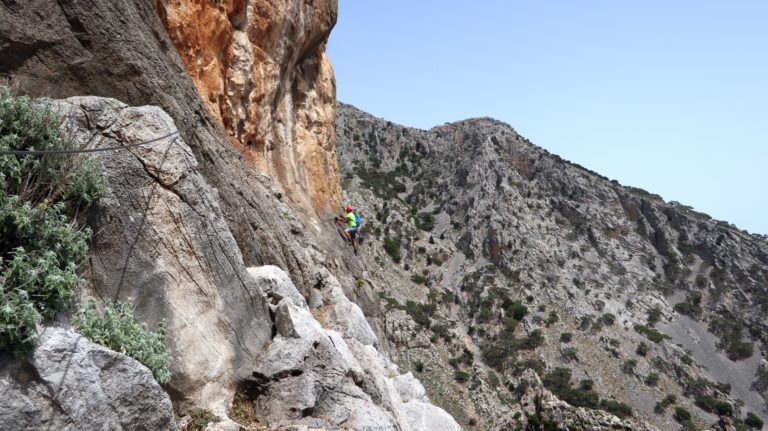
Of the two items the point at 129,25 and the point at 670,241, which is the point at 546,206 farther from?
the point at 129,25

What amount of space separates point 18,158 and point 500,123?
3960 inches

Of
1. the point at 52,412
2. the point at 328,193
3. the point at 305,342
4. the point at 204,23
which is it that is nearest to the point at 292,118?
the point at 328,193

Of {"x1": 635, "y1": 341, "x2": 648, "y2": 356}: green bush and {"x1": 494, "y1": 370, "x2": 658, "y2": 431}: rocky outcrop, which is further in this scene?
{"x1": 635, "y1": 341, "x2": 648, "y2": 356}: green bush

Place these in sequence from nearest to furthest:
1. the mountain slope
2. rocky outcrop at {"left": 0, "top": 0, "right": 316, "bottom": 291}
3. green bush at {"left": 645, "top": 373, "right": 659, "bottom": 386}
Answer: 1. rocky outcrop at {"left": 0, "top": 0, "right": 316, "bottom": 291}
2. the mountain slope
3. green bush at {"left": 645, "top": 373, "right": 659, "bottom": 386}

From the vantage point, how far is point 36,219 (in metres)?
5.48

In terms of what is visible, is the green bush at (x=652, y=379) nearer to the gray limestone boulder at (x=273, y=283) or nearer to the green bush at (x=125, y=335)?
the gray limestone boulder at (x=273, y=283)

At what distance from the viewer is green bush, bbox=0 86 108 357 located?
4.66m

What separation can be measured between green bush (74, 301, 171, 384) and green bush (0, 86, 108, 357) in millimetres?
366

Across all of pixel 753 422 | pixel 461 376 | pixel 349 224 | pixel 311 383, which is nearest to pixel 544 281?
pixel 461 376

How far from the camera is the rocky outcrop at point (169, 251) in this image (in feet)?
21.6

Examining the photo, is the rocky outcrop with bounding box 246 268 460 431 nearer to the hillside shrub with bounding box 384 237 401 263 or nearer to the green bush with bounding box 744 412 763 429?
the green bush with bounding box 744 412 763 429

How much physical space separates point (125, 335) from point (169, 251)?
1.41 m

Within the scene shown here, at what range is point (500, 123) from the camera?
102 metres

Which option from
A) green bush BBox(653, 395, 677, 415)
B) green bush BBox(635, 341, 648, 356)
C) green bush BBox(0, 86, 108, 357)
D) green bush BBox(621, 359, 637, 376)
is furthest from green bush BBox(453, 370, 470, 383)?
green bush BBox(0, 86, 108, 357)
